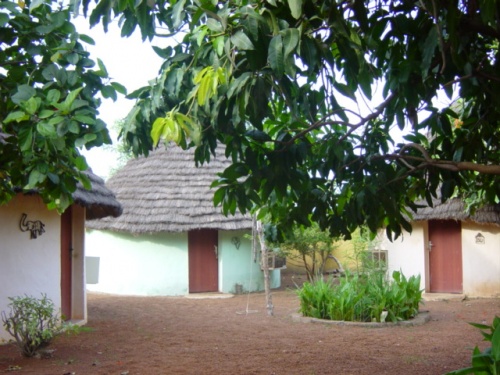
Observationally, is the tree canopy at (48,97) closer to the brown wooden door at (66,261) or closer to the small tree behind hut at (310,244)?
the brown wooden door at (66,261)

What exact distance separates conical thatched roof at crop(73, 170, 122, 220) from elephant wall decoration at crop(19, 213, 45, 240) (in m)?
0.61

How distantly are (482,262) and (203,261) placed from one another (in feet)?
21.4

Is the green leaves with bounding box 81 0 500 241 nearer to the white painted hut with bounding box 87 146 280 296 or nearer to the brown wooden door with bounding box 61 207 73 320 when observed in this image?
the brown wooden door with bounding box 61 207 73 320

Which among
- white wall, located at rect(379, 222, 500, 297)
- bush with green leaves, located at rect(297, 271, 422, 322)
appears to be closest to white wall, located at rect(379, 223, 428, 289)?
white wall, located at rect(379, 222, 500, 297)

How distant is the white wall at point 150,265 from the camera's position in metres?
16.2

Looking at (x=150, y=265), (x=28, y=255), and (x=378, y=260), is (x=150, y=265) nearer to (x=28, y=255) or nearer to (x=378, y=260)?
(x=378, y=260)

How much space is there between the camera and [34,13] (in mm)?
4367

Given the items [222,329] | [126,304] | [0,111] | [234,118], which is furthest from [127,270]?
[234,118]

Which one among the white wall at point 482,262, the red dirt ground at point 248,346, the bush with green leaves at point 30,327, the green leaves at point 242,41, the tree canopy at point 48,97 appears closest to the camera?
the green leaves at point 242,41

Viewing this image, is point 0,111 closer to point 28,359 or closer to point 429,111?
point 429,111

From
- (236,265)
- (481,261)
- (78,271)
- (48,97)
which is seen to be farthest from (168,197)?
(48,97)

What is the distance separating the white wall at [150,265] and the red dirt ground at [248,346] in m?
3.40

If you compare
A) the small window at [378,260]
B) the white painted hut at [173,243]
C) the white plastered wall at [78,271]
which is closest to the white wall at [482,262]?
the small window at [378,260]

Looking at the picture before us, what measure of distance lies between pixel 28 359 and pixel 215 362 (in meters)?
2.11
